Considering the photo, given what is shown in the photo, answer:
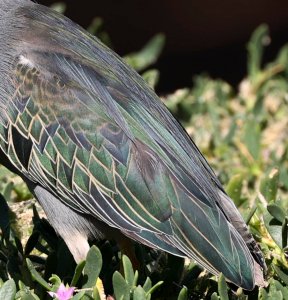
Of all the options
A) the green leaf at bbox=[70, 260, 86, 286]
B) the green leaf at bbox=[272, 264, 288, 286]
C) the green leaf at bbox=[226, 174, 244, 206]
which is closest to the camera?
the green leaf at bbox=[70, 260, 86, 286]

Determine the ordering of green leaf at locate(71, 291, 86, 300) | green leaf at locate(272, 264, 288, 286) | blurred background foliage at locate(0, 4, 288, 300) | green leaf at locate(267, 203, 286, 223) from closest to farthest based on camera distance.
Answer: green leaf at locate(71, 291, 86, 300) < blurred background foliage at locate(0, 4, 288, 300) < green leaf at locate(272, 264, 288, 286) < green leaf at locate(267, 203, 286, 223)

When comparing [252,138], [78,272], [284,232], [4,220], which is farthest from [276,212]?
[252,138]

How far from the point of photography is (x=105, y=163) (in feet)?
13.8

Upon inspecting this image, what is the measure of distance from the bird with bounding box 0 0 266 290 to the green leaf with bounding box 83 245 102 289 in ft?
0.65

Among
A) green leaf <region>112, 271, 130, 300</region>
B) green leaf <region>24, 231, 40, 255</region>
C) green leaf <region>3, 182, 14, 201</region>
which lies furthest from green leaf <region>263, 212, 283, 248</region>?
green leaf <region>3, 182, 14, 201</region>

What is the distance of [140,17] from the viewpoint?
8508mm

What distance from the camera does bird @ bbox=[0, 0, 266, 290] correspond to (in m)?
4.14

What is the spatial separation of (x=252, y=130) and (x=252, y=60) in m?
1.10

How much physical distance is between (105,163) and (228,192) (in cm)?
120

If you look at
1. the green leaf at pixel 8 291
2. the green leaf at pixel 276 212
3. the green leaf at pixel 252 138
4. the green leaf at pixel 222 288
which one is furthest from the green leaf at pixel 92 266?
the green leaf at pixel 252 138

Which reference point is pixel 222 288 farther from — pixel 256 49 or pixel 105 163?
pixel 256 49

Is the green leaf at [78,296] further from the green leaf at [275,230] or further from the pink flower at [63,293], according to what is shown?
the green leaf at [275,230]

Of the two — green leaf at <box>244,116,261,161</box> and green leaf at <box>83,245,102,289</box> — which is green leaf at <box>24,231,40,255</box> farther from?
green leaf at <box>244,116,261,161</box>

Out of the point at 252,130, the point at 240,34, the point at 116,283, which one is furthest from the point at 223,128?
the point at 116,283
